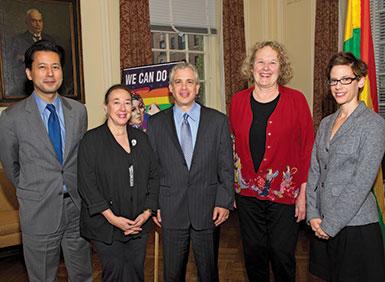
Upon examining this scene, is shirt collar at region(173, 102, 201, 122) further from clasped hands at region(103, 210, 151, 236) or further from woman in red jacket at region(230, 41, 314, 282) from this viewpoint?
clasped hands at region(103, 210, 151, 236)

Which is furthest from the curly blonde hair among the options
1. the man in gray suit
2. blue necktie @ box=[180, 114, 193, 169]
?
the man in gray suit

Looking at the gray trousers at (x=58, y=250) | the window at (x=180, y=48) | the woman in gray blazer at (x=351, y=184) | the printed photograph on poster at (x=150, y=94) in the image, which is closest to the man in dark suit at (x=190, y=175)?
the gray trousers at (x=58, y=250)

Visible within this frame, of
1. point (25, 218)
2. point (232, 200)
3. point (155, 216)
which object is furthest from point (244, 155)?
point (25, 218)

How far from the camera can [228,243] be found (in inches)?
163

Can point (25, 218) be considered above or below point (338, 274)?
above

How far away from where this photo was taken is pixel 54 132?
215cm

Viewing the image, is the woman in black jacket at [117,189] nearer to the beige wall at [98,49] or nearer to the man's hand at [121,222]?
the man's hand at [121,222]

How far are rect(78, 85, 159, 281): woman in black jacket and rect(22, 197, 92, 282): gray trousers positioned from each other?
83 mm

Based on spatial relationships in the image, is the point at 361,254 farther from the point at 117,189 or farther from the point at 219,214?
the point at 117,189

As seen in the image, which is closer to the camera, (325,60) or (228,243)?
(228,243)

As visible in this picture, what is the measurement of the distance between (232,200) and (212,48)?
3.67m

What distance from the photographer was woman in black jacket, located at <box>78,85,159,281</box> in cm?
212

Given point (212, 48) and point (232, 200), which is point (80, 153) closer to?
point (232, 200)

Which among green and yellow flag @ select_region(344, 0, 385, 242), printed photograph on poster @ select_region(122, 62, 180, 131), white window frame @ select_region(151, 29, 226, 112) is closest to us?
green and yellow flag @ select_region(344, 0, 385, 242)
